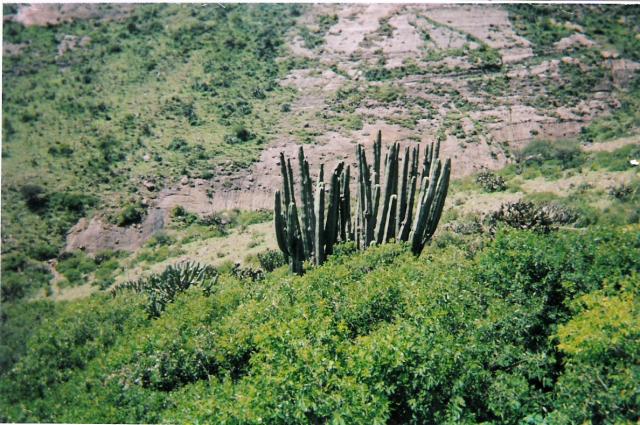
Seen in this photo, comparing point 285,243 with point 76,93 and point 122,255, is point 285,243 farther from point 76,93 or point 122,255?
point 76,93

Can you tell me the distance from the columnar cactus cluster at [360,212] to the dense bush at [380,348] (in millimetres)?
1889

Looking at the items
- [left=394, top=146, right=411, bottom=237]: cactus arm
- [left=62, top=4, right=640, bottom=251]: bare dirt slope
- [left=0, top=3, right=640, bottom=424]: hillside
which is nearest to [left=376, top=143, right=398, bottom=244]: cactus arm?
[left=394, top=146, right=411, bottom=237]: cactus arm

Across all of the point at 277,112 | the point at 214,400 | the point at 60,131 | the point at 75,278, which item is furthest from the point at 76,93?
the point at 214,400

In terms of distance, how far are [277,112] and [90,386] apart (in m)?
25.6

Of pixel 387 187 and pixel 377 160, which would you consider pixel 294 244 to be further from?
pixel 377 160

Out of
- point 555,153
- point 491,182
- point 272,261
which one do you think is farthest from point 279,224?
point 555,153

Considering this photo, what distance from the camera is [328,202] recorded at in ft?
53.7

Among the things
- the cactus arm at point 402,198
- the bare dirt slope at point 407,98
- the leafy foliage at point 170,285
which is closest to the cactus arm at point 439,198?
the cactus arm at point 402,198

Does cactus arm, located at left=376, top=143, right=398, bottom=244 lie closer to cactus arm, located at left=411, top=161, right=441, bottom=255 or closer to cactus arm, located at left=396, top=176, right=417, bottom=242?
cactus arm, located at left=396, top=176, right=417, bottom=242

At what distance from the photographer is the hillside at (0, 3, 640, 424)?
8.77 metres

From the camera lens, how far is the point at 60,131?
1312 inches

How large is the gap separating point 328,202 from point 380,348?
7.98 metres

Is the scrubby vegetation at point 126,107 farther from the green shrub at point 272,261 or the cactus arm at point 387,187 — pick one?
the cactus arm at point 387,187

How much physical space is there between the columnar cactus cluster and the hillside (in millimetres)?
815
